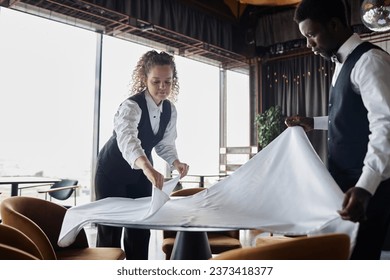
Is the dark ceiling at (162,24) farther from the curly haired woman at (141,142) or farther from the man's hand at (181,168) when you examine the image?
the man's hand at (181,168)

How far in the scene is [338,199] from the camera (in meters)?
1.03

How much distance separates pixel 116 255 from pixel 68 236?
321 mm

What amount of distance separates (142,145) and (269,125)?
3920 mm

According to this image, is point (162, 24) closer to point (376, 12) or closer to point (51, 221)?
point (376, 12)

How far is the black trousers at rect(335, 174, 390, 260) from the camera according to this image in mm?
1009

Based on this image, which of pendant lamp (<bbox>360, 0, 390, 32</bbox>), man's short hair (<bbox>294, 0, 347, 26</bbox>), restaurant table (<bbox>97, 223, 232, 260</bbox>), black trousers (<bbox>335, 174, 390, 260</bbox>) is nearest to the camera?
black trousers (<bbox>335, 174, 390, 260</bbox>)

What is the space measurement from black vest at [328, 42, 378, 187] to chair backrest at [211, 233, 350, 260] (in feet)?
0.83

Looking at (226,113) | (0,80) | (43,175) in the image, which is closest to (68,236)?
(0,80)

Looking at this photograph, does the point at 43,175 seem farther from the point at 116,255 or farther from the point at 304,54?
the point at 304,54

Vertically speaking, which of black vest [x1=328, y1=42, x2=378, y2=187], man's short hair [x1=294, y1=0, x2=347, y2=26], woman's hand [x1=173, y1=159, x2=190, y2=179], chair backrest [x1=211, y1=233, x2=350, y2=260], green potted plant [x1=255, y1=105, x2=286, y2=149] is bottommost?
chair backrest [x1=211, y1=233, x2=350, y2=260]

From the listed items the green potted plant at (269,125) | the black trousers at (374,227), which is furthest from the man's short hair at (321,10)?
the green potted plant at (269,125)

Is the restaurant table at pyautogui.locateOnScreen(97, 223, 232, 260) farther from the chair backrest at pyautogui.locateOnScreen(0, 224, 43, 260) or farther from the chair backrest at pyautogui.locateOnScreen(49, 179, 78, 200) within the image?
the chair backrest at pyautogui.locateOnScreen(49, 179, 78, 200)

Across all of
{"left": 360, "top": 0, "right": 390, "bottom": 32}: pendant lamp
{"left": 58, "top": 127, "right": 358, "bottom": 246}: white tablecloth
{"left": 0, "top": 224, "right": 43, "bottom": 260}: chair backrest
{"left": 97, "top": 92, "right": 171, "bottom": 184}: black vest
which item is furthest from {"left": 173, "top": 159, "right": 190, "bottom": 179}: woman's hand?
{"left": 360, "top": 0, "right": 390, "bottom": 32}: pendant lamp

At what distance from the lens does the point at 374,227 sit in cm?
104
